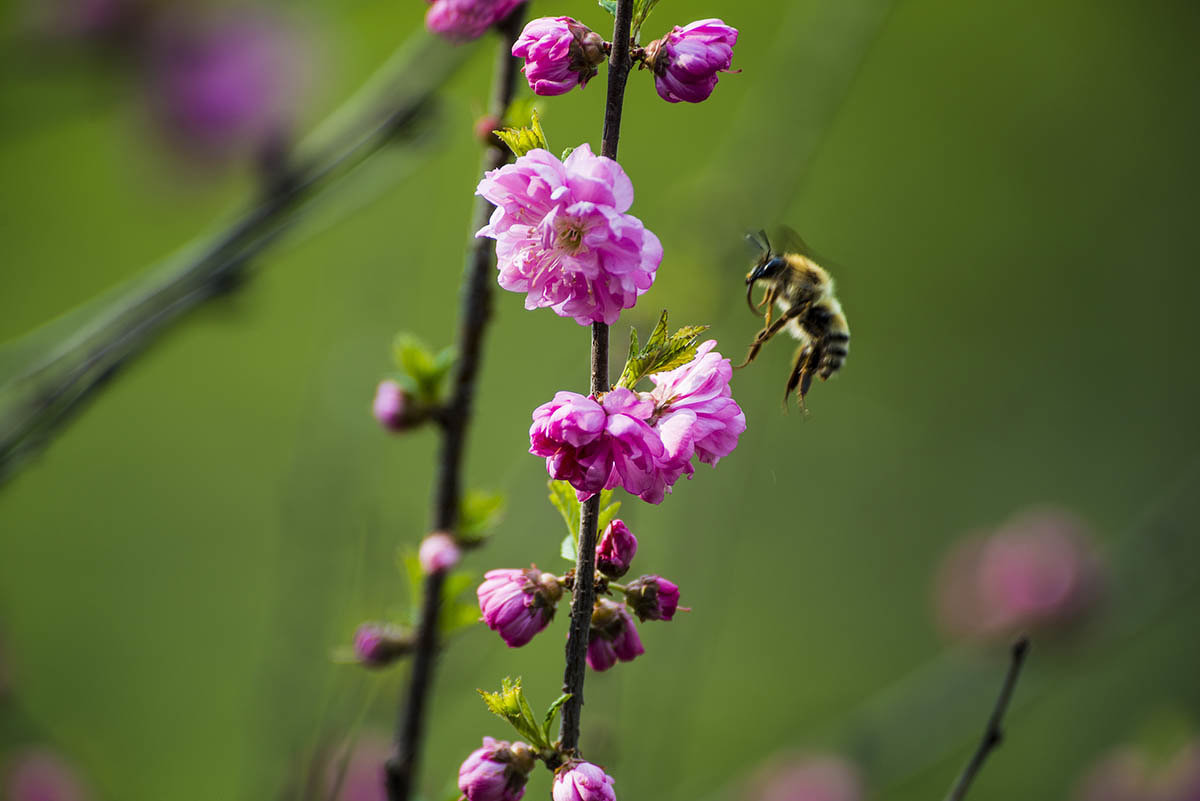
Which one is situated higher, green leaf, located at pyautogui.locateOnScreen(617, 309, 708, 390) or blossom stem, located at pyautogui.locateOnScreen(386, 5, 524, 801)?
blossom stem, located at pyautogui.locateOnScreen(386, 5, 524, 801)

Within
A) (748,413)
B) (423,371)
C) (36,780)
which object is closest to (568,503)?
(423,371)

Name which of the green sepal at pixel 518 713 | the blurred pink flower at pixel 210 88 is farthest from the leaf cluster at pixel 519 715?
the blurred pink flower at pixel 210 88

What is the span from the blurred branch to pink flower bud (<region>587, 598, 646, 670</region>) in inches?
12.2

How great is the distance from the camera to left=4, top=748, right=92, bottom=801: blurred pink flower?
1.27 metres

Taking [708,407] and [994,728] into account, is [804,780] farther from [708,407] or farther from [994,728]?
[708,407]

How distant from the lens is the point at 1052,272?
12.8ft

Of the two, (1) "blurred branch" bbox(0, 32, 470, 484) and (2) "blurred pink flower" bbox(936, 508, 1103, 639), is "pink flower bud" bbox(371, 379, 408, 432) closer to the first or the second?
(1) "blurred branch" bbox(0, 32, 470, 484)

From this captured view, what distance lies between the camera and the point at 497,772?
16.6 inches

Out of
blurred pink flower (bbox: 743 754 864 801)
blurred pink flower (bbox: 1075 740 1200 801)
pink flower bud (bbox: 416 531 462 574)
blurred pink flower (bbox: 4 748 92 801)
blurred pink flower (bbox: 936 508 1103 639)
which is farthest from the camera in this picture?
blurred pink flower (bbox: 936 508 1103 639)

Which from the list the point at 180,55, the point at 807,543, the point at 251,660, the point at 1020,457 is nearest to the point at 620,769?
the point at 180,55

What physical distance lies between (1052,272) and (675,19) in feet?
6.31

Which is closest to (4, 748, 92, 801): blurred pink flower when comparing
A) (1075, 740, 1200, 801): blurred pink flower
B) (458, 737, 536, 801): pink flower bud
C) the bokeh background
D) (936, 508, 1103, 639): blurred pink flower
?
the bokeh background

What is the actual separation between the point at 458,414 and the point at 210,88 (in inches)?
26.6

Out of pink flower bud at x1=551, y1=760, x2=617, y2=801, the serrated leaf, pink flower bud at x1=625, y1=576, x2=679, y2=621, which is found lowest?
pink flower bud at x1=551, y1=760, x2=617, y2=801
